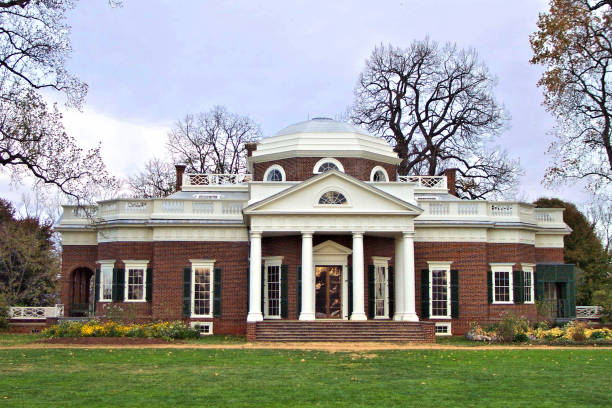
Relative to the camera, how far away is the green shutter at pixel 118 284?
33375mm

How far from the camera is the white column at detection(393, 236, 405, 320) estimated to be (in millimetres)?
31797

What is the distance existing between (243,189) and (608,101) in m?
17.9

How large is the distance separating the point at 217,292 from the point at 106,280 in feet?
16.9

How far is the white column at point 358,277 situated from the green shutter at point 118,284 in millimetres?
10637

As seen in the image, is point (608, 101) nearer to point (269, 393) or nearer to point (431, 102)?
point (269, 393)

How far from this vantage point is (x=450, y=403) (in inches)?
537

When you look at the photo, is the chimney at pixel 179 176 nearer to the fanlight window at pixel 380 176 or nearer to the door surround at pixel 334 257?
the door surround at pixel 334 257

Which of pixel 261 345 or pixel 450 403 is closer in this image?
pixel 450 403

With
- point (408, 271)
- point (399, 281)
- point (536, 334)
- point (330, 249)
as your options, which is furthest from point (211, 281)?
point (536, 334)

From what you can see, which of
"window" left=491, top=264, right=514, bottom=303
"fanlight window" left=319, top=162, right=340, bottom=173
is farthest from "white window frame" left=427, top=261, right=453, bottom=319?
"fanlight window" left=319, top=162, right=340, bottom=173

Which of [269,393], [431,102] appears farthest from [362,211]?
[431,102]

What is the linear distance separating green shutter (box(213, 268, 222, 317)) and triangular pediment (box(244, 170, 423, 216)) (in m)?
4.41

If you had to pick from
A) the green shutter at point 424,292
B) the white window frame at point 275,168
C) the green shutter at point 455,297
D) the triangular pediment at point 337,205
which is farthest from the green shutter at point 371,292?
the white window frame at point 275,168

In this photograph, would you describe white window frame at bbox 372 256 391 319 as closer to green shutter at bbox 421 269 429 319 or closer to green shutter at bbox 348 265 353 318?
green shutter at bbox 348 265 353 318
